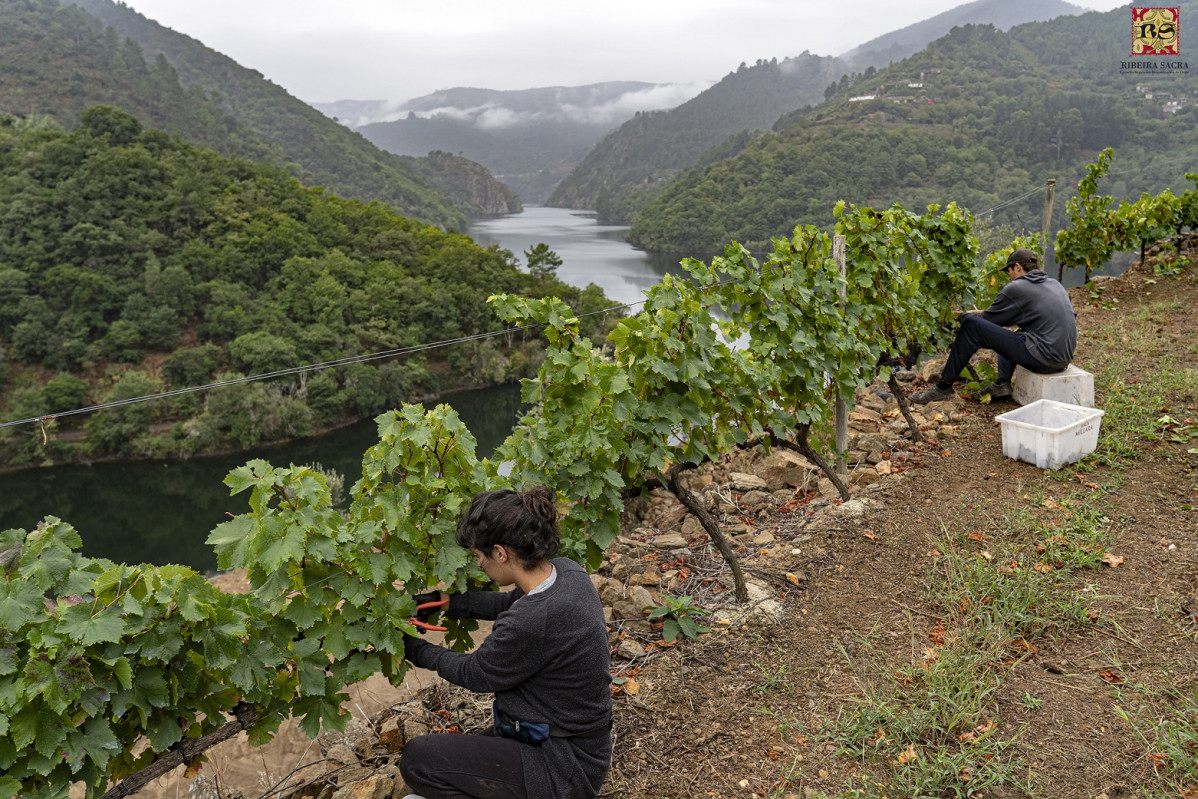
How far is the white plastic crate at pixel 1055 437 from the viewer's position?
15.3ft

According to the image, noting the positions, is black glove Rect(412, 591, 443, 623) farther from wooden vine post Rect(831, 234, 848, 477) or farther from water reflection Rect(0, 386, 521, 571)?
water reflection Rect(0, 386, 521, 571)

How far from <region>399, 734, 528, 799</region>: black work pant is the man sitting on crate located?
4.90 meters

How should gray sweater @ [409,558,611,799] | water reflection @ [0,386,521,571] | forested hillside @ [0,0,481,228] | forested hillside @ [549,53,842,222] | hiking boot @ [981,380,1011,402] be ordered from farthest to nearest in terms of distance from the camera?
forested hillside @ [549,53,842,222] → forested hillside @ [0,0,481,228] → water reflection @ [0,386,521,571] → hiking boot @ [981,380,1011,402] → gray sweater @ [409,558,611,799]

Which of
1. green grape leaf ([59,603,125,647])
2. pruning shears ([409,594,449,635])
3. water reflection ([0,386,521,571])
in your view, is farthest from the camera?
water reflection ([0,386,521,571])

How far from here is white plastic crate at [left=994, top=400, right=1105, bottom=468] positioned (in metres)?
4.66

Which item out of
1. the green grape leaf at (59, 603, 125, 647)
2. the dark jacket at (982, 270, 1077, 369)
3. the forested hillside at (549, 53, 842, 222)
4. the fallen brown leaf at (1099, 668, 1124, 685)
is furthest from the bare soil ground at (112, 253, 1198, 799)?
the forested hillside at (549, 53, 842, 222)

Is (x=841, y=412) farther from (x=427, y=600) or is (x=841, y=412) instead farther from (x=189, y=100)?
(x=189, y=100)

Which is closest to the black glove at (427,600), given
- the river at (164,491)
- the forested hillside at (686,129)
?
the river at (164,491)

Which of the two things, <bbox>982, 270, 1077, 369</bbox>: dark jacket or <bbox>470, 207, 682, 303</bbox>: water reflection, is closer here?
<bbox>982, 270, 1077, 369</bbox>: dark jacket

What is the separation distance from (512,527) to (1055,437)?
4.06 m

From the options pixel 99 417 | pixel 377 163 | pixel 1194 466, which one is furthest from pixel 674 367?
pixel 377 163

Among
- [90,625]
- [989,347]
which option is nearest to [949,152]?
[989,347]

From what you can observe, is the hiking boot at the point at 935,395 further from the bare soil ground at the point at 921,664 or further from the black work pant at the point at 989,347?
the bare soil ground at the point at 921,664

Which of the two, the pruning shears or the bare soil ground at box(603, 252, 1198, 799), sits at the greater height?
the pruning shears
